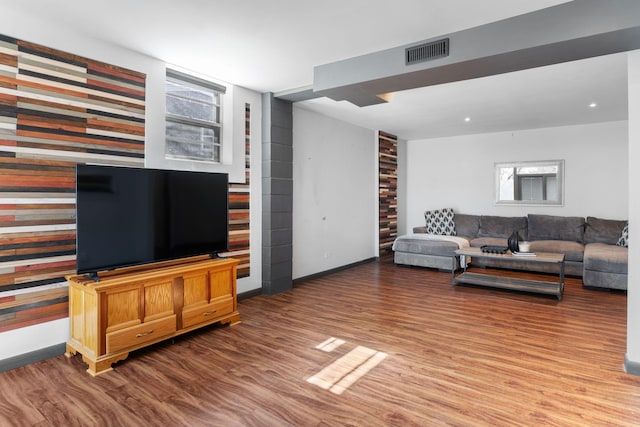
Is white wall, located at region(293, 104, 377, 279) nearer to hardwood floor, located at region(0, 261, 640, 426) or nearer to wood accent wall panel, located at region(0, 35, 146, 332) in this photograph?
hardwood floor, located at region(0, 261, 640, 426)

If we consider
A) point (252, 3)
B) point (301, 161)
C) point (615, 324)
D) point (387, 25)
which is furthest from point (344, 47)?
point (615, 324)

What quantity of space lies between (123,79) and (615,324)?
5.40 m

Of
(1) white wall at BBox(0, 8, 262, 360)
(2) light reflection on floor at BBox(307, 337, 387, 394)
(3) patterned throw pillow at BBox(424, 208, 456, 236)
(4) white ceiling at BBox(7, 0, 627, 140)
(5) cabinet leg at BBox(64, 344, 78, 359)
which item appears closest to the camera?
(2) light reflection on floor at BBox(307, 337, 387, 394)

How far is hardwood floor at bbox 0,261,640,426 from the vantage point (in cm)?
213

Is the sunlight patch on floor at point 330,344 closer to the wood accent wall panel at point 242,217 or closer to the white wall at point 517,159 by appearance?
the wood accent wall panel at point 242,217

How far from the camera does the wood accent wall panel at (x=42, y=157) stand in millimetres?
2674

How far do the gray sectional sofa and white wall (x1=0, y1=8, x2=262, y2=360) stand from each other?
3.16 meters

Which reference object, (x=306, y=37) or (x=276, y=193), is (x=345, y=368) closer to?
(x=276, y=193)

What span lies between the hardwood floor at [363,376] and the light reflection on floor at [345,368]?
1 cm

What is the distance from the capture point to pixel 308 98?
464 cm

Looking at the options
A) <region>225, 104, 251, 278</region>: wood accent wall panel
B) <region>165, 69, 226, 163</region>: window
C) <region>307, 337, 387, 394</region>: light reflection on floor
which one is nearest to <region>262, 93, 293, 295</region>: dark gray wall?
<region>225, 104, 251, 278</region>: wood accent wall panel

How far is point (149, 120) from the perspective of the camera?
351cm

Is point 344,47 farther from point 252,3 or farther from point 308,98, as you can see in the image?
point 308,98

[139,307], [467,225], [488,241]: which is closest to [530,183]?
[467,225]
